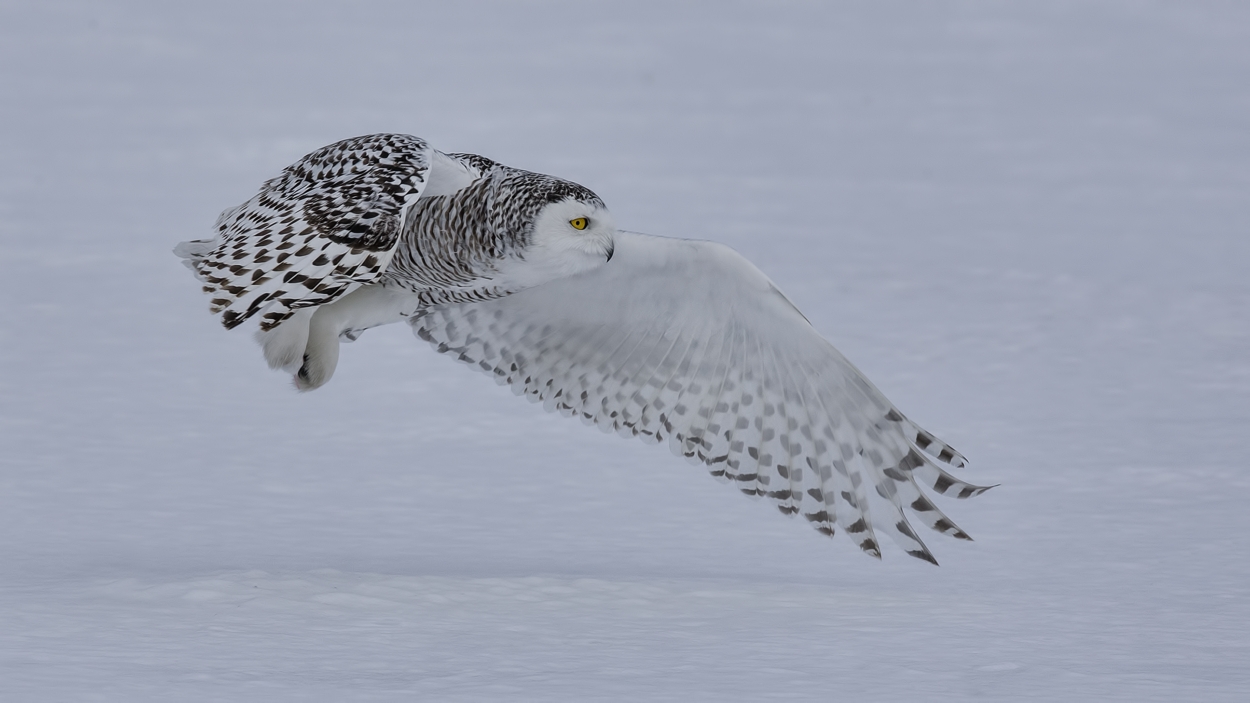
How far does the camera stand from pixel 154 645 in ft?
14.8

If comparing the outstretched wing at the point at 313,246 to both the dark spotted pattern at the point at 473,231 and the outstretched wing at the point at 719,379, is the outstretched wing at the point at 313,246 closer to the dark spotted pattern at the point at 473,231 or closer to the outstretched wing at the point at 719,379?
the dark spotted pattern at the point at 473,231

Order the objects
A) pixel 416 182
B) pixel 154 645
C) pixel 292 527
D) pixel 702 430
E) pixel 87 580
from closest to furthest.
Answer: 1. pixel 154 645
2. pixel 416 182
3. pixel 87 580
4. pixel 702 430
5. pixel 292 527

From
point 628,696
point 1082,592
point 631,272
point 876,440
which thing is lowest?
point 628,696

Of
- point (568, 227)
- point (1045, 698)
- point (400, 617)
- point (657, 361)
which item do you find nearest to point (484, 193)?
point (568, 227)

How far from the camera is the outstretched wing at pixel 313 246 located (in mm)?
4621

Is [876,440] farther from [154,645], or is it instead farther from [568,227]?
[154,645]

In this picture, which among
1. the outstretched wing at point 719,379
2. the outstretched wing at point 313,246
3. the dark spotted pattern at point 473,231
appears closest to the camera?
the outstretched wing at point 313,246

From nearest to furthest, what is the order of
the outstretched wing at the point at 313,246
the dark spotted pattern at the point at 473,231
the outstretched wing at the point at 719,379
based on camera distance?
the outstretched wing at the point at 313,246
the dark spotted pattern at the point at 473,231
the outstretched wing at the point at 719,379

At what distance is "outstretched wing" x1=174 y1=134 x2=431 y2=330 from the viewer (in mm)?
4621

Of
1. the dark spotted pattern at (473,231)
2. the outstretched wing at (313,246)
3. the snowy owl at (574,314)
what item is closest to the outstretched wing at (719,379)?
the snowy owl at (574,314)

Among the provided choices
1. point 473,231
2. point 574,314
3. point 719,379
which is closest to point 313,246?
point 473,231

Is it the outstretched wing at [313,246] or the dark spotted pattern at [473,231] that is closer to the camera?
the outstretched wing at [313,246]

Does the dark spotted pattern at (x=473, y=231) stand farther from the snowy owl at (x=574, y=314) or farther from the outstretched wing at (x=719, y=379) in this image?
the outstretched wing at (x=719, y=379)

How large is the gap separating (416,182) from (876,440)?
67.5 inches
